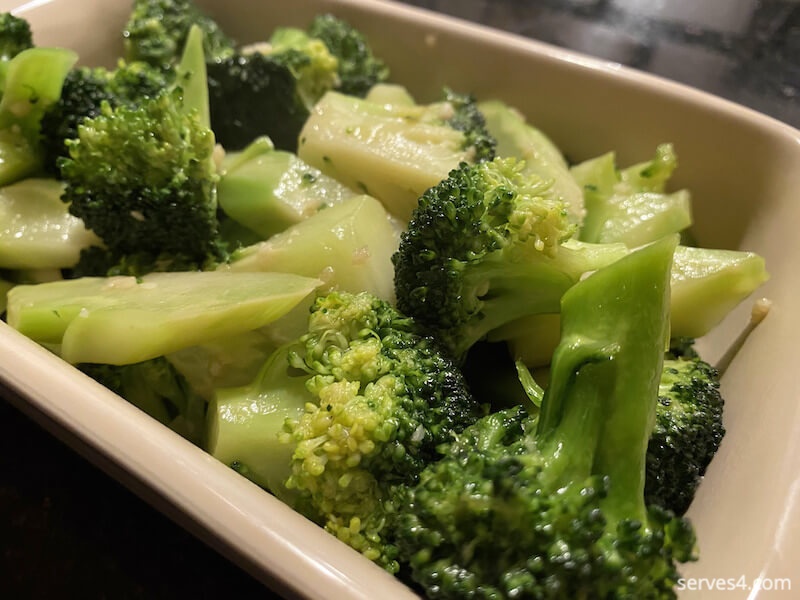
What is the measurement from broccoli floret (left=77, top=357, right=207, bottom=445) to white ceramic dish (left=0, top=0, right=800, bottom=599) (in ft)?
0.38

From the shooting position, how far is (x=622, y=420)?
0.75 meters

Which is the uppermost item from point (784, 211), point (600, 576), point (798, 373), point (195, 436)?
point (784, 211)

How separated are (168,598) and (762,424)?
81 cm

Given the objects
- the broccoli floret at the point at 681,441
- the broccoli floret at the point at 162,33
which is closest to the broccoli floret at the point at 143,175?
the broccoli floret at the point at 162,33

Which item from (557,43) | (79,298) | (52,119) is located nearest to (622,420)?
(79,298)

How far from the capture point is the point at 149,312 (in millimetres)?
889

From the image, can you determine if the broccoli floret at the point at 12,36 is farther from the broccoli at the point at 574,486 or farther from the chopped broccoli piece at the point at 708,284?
the chopped broccoli piece at the point at 708,284

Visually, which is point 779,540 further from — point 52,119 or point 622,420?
point 52,119

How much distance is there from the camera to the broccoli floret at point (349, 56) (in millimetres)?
1534

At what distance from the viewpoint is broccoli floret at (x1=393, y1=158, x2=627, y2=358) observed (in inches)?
34.7

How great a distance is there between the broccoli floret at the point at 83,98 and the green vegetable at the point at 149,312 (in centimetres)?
33

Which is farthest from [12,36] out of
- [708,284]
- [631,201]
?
[708,284]

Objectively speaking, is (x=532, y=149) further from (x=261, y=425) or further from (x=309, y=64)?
(x=261, y=425)

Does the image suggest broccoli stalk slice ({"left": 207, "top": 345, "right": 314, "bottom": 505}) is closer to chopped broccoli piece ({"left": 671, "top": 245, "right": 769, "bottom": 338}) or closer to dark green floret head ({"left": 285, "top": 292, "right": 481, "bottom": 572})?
dark green floret head ({"left": 285, "top": 292, "right": 481, "bottom": 572})
